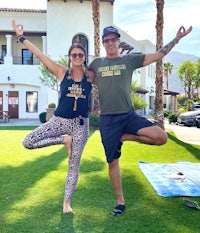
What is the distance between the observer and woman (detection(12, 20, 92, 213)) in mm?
4387

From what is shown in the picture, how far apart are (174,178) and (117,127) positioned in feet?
8.10

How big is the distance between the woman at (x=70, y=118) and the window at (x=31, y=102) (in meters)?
24.2

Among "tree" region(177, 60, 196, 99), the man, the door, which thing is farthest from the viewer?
"tree" region(177, 60, 196, 99)

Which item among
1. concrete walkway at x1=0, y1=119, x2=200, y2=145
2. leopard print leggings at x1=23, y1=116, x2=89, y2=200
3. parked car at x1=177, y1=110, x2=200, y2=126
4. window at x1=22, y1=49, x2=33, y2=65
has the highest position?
window at x1=22, y1=49, x2=33, y2=65

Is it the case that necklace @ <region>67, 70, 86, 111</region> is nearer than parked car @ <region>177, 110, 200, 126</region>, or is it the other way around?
necklace @ <region>67, 70, 86, 111</region>

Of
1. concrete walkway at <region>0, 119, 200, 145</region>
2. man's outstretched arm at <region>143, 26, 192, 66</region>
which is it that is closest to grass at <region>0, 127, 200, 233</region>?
man's outstretched arm at <region>143, 26, 192, 66</region>

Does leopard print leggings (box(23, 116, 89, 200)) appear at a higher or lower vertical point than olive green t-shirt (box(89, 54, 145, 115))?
lower

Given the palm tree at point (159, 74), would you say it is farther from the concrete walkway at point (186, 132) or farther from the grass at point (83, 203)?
the grass at point (83, 203)

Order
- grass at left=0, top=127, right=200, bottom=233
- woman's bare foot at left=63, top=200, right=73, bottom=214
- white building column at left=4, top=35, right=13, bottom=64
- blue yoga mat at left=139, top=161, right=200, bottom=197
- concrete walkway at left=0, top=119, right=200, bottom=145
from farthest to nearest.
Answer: white building column at left=4, top=35, right=13, bottom=64
concrete walkway at left=0, top=119, right=200, bottom=145
blue yoga mat at left=139, top=161, right=200, bottom=197
woman's bare foot at left=63, top=200, right=73, bottom=214
grass at left=0, top=127, right=200, bottom=233

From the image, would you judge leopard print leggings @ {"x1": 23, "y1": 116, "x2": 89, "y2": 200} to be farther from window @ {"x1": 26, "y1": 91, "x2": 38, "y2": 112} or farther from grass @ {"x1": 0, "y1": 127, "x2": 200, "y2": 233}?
window @ {"x1": 26, "y1": 91, "x2": 38, "y2": 112}

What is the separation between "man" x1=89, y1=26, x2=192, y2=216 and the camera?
436 cm

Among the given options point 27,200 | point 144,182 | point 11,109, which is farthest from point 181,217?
point 11,109

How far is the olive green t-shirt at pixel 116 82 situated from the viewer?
437cm

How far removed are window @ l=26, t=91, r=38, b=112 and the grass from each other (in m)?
20.5
